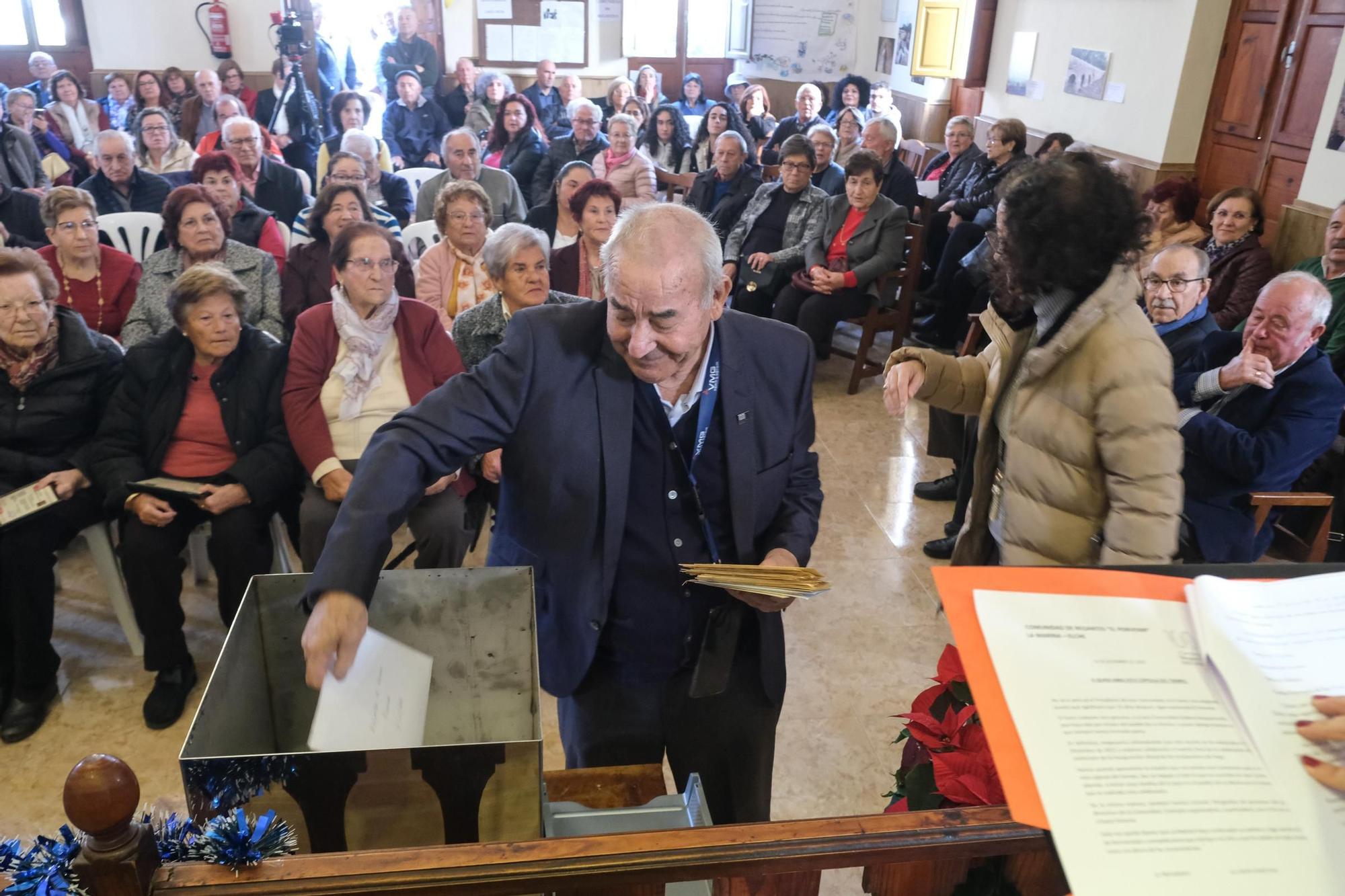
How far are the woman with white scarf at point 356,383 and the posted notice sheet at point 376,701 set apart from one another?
1.45 metres

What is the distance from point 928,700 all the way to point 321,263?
10.3ft

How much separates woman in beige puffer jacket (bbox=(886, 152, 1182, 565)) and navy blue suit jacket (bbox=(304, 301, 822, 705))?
0.32 metres

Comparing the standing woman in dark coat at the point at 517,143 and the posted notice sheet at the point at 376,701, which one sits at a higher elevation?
the standing woman in dark coat at the point at 517,143

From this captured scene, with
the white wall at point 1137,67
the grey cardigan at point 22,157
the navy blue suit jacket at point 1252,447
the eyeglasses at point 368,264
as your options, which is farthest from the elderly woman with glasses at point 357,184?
the white wall at point 1137,67

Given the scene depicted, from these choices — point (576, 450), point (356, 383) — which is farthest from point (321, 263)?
point (576, 450)

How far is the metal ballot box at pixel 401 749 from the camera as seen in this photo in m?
1.09

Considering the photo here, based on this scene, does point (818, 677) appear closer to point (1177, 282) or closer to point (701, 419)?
point (701, 419)

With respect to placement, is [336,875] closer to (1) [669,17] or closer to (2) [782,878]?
(2) [782,878]

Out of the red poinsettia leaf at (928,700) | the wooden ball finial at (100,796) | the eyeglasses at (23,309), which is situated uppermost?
the wooden ball finial at (100,796)

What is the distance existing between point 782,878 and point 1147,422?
3.99 feet

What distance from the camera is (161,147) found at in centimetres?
601

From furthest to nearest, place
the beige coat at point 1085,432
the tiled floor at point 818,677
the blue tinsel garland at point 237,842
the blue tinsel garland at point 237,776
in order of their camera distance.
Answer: the tiled floor at point 818,677 → the beige coat at point 1085,432 → the blue tinsel garland at point 237,776 → the blue tinsel garland at point 237,842

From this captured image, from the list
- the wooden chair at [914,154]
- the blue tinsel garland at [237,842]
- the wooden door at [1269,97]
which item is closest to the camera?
the blue tinsel garland at [237,842]

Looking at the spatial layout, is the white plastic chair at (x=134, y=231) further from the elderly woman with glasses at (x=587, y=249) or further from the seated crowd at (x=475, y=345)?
the elderly woman with glasses at (x=587, y=249)
